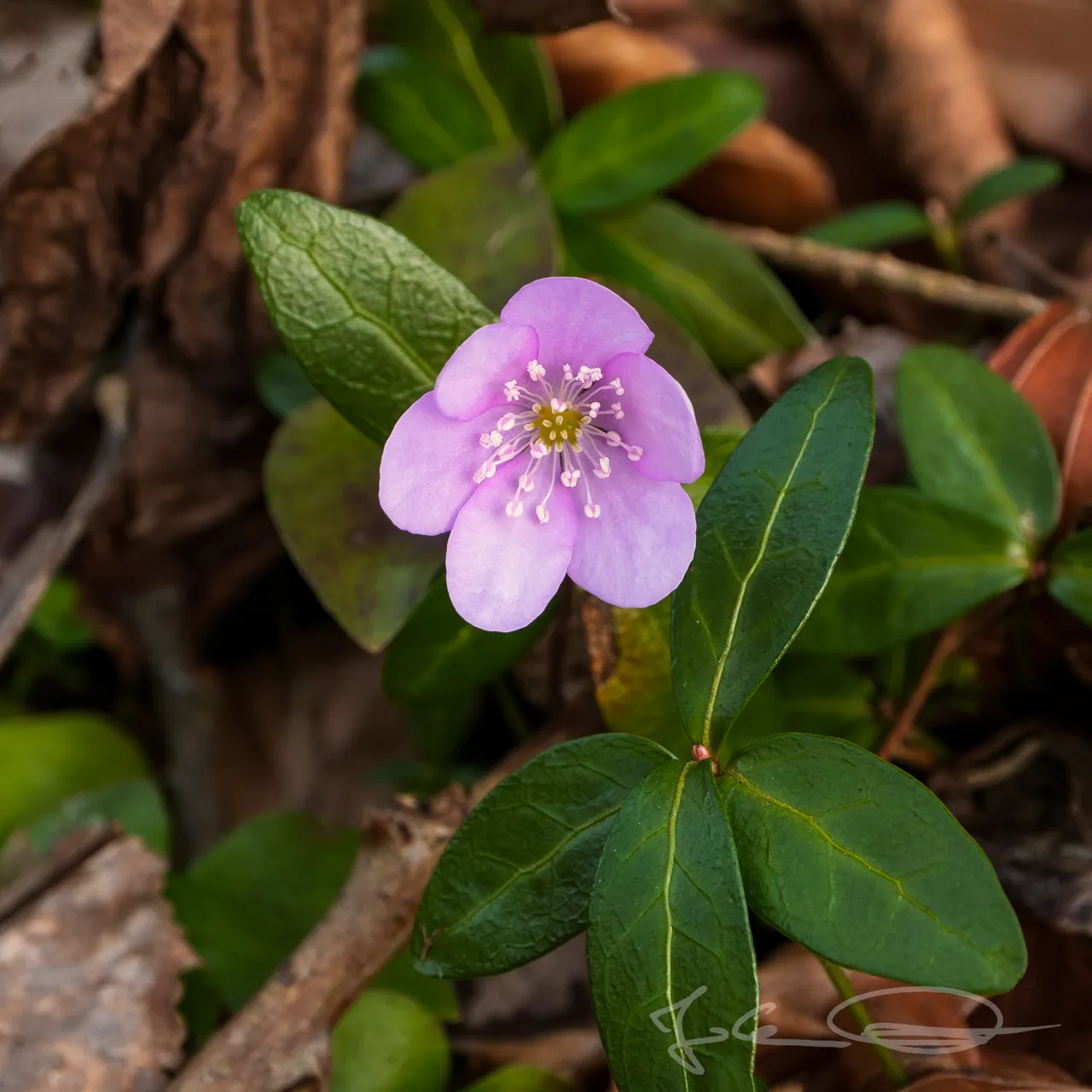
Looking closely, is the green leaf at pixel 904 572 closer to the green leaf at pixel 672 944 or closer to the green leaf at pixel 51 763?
the green leaf at pixel 672 944

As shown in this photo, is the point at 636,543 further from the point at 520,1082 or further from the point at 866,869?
the point at 520,1082

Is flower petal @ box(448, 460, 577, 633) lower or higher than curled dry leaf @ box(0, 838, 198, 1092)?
higher

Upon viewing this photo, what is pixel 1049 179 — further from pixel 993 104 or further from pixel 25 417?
pixel 25 417

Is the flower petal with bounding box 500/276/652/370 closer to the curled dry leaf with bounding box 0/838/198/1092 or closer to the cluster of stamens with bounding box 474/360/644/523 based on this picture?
the cluster of stamens with bounding box 474/360/644/523

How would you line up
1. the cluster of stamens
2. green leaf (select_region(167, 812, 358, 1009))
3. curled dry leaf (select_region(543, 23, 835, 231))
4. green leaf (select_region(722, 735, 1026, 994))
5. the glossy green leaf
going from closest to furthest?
1. green leaf (select_region(722, 735, 1026, 994))
2. the cluster of stamens
3. green leaf (select_region(167, 812, 358, 1009))
4. the glossy green leaf
5. curled dry leaf (select_region(543, 23, 835, 231))

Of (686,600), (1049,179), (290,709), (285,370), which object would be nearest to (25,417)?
(285,370)

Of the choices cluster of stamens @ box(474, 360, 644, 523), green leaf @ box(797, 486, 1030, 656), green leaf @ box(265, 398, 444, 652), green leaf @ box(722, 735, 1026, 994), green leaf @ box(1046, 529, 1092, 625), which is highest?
cluster of stamens @ box(474, 360, 644, 523)

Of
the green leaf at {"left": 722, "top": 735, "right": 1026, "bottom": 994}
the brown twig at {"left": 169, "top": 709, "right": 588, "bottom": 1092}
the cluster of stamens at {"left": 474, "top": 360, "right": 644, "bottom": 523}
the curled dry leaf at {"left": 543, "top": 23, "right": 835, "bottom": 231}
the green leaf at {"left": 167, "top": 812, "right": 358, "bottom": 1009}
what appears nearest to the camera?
the green leaf at {"left": 722, "top": 735, "right": 1026, "bottom": 994}

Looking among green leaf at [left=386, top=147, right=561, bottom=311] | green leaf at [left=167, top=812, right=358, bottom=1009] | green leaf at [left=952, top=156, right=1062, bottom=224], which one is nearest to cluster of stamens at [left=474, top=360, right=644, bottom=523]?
green leaf at [left=386, top=147, right=561, bottom=311]
